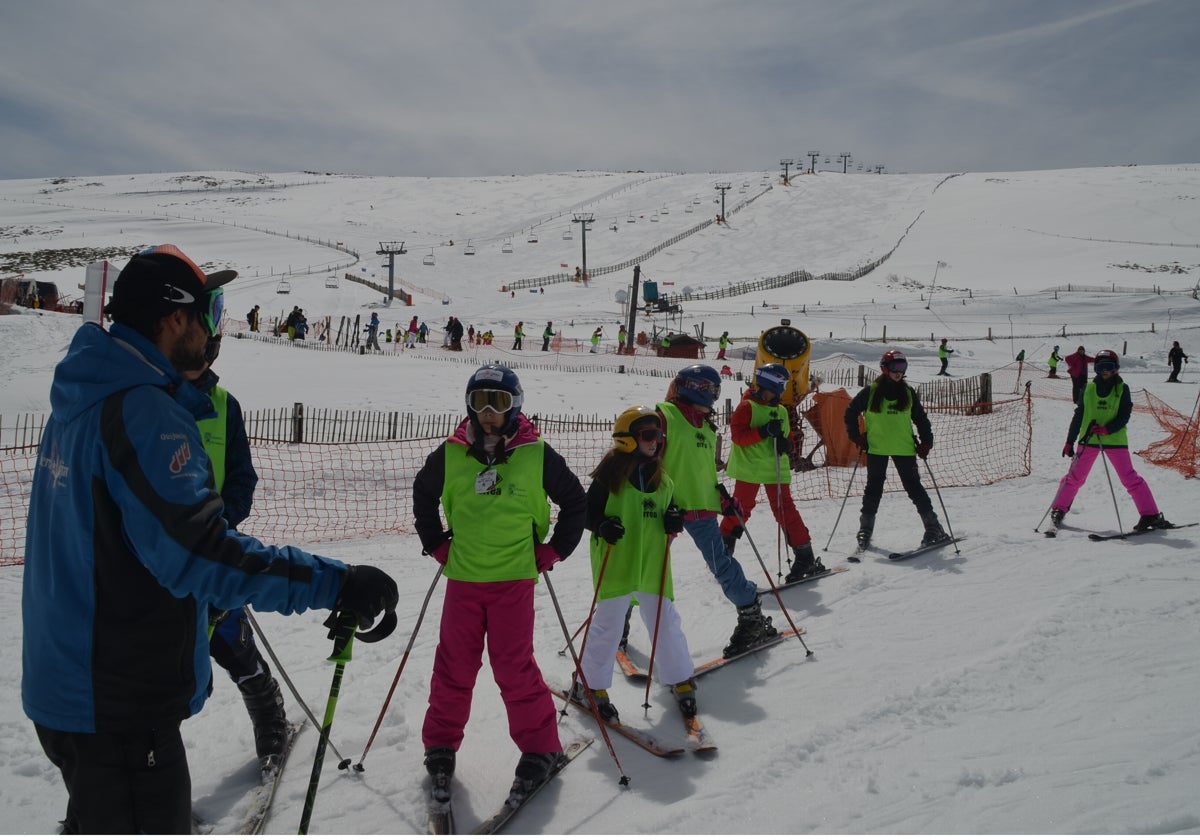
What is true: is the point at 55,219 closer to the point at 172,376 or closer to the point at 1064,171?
the point at 172,376

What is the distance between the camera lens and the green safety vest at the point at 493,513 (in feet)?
11.3

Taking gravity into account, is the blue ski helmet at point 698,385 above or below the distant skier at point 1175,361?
below

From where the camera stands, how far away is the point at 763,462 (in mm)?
6348

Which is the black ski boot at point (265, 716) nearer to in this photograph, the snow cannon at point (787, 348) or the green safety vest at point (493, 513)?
the green safety vest at point (493, 513)

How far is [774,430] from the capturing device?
239 inches

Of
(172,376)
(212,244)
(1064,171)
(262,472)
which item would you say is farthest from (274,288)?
(1064,171)

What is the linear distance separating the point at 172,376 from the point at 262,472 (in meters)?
8.95

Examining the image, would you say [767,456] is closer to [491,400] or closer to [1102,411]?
[491,400]

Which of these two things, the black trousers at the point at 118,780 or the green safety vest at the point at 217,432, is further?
the green safety vest at the point at 217,432

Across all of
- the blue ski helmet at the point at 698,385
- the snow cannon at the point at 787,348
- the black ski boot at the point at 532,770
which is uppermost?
the snow cannon at the point at 787,348

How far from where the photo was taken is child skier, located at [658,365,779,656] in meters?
4.89

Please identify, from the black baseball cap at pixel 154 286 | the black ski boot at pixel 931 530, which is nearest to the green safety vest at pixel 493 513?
the black baseball cap at pixel 154 286

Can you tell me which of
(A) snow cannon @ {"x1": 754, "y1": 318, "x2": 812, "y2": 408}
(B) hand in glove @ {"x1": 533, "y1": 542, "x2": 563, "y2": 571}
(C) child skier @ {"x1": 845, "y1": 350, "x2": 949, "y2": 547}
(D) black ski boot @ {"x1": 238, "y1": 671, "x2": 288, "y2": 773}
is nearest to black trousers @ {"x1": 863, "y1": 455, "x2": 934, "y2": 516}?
(C) child skier @ {"x1": 845, "y1": 350, "x2": 949, "y2": 547}

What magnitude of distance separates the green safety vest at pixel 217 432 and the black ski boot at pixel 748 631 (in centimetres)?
332
